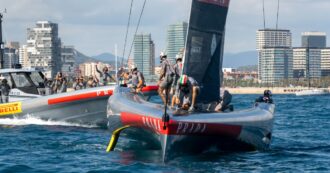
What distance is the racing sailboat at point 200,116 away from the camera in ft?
54.7

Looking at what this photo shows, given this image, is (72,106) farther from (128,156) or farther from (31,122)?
(128,156)

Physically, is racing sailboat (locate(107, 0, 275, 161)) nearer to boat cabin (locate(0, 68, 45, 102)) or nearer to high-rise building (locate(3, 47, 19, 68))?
boat cabin (locate(0, 68, 45, 102))

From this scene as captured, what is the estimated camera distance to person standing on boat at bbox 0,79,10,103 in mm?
30203

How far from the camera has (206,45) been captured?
1973 cm

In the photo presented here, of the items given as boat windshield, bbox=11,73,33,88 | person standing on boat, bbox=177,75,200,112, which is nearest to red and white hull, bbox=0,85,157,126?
boat windshield, bbox=11,73,33,88

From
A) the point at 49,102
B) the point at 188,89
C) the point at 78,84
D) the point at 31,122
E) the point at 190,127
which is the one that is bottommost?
the point at 31,122

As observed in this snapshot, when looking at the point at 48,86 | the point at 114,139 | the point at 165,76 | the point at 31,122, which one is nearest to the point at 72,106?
the point at 31,122

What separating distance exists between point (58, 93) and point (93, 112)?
1681mm

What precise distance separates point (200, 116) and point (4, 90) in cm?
1479

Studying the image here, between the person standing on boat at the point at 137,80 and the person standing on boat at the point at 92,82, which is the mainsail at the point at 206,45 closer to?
the person standing on boat at the point at 137,80

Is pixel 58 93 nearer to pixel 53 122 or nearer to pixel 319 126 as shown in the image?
pixel 53 122

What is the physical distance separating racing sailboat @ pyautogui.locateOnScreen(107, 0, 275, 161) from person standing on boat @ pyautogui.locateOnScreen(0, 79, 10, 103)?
935cm

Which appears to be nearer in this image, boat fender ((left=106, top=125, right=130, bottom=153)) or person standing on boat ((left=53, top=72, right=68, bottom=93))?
boat fender ((left=106, top=125, right=130, bottom=153))

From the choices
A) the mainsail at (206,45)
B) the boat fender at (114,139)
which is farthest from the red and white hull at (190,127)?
the mainsail at (206,45)
